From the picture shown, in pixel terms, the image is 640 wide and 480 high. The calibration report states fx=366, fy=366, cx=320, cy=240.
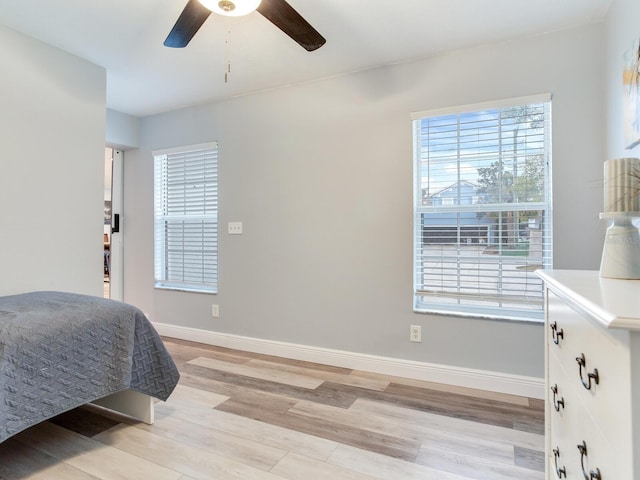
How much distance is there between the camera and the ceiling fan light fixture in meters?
1.64

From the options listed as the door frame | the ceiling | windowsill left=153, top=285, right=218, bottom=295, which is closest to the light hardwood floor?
windowsill left=153, top=285, right=218, bottom=295

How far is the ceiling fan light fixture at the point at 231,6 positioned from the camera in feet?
5.39

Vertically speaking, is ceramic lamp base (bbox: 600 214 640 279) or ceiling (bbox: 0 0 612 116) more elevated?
ceiling (bbox: 0 0 612 116)

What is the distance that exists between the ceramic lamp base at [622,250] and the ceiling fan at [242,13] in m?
1.55

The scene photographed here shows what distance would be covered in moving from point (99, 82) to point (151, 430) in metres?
2.56

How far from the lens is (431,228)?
271 centimetres

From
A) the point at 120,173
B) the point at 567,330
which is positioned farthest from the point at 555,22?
the point at 120,173

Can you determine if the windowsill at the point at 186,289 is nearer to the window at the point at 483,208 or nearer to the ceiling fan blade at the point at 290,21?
the window at the point at 483,208

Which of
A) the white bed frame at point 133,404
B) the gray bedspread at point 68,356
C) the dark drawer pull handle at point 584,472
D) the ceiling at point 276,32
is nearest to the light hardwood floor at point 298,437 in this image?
the white bed frame at point 133,404

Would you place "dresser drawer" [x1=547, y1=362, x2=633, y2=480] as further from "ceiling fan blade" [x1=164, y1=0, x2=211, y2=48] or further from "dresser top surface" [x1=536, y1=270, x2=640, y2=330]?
"ceiling fan blade" [x1=164, y1=0, x2=211, y2=48]

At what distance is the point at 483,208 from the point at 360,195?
0.90 metres

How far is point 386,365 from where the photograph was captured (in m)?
2.81

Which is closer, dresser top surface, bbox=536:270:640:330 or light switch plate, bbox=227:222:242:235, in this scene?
dresser top surface, bbox=536:270:640:330

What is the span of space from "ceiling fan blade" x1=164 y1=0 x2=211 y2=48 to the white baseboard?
2.38 m
